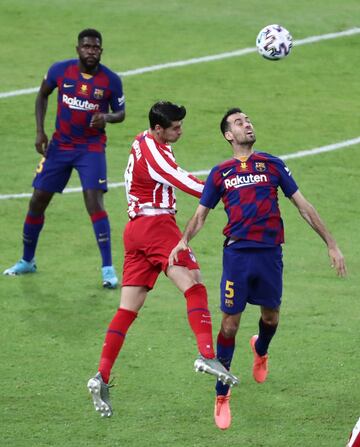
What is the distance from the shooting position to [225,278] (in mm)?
10406

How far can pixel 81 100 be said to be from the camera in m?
13.9

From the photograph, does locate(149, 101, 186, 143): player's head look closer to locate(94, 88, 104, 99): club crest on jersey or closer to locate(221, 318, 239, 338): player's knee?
locate(221, 318, 239, 338): player's knee

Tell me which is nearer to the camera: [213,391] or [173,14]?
[213,391]

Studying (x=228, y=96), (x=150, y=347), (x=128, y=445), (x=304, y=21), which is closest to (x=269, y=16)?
(x=304, y=21)

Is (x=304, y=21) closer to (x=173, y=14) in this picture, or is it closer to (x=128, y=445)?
(x=173, y=14)

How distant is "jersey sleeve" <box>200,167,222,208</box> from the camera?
405 inches

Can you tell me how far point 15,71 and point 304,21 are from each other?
19.9 ft

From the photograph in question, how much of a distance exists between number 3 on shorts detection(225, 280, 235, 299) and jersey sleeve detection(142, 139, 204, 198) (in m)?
0.86

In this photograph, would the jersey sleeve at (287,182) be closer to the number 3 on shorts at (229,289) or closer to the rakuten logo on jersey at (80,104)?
the number 3 on shorts at (229,289)

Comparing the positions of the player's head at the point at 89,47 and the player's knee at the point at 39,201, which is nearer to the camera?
the player's head at the point at 89,47

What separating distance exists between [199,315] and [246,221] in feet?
2.90

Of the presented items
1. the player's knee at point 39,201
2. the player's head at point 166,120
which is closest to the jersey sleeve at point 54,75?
the player's knee at point 39,201

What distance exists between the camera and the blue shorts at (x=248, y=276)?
33.8ft

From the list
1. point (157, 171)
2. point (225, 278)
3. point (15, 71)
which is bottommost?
point (15, 71)
